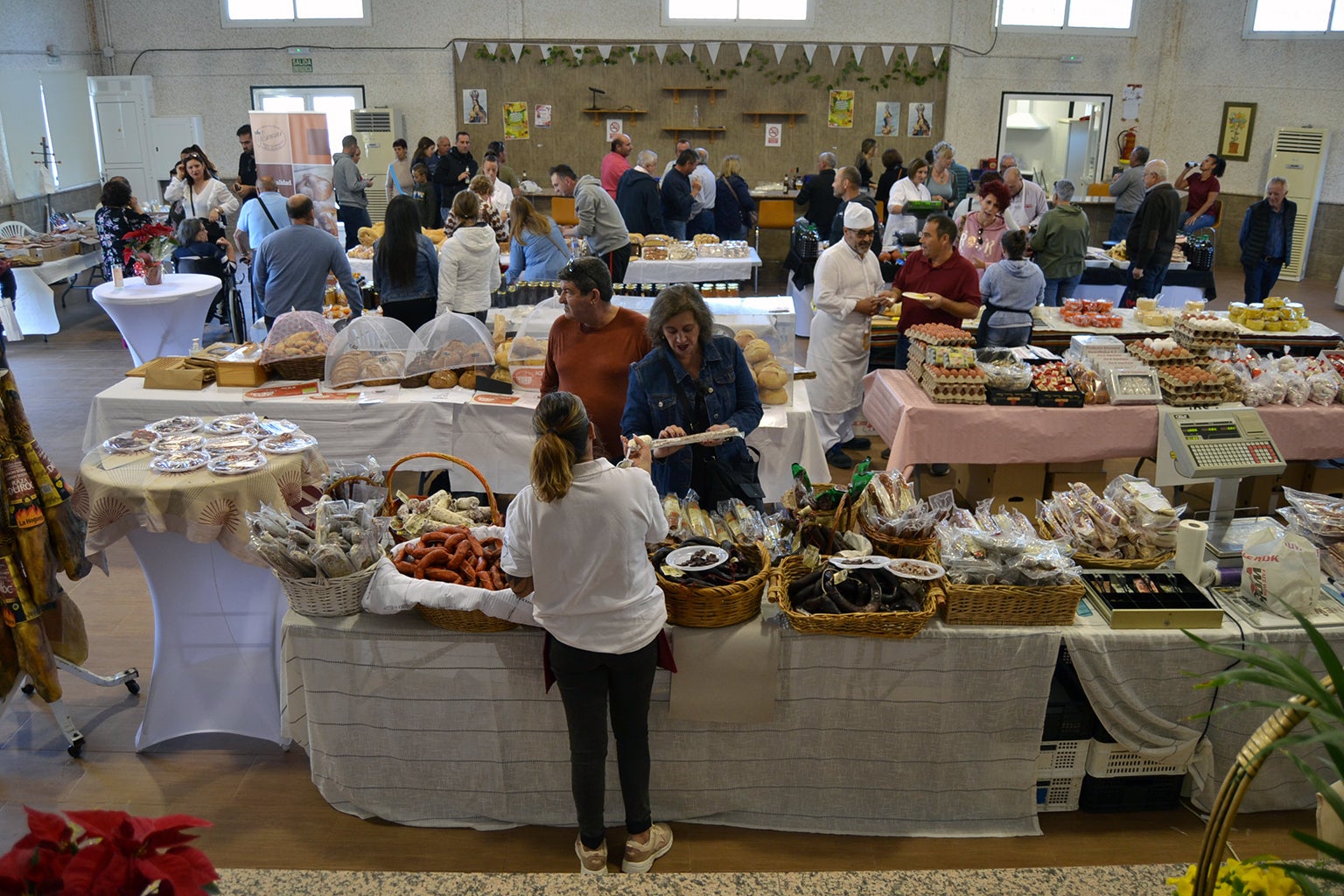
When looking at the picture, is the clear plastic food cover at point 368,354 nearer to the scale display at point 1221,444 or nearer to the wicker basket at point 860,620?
the wicker basket at point 860,620

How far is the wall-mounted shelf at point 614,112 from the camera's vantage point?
14.6m

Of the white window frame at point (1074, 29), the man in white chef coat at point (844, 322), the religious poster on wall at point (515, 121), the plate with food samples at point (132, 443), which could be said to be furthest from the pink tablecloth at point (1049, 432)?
the religious poster on wall at point (515, 121)

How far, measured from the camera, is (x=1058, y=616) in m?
3.23

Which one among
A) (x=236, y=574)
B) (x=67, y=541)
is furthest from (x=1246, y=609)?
(x=67, y=541)

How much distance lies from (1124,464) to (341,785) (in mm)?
5336

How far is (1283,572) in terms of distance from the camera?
3314mm

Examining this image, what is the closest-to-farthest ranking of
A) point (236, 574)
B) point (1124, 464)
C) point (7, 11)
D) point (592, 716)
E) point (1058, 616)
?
point (592, 716) < point (1058, 616) < point (236, 574) < point (1124, 464) < point (7, 11)

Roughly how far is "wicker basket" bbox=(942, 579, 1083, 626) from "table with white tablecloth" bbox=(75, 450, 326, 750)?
2.31m

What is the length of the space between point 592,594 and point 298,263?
4190 mm

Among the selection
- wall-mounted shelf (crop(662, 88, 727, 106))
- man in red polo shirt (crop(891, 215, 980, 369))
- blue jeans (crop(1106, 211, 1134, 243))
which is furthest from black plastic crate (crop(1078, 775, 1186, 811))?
wall-mounted shelf (crop(662, 88, 727, 106))

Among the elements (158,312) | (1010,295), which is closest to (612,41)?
(158,312)

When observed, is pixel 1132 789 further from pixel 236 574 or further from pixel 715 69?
pixel 715 69

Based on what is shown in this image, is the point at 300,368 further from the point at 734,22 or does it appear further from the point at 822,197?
the point at 734,22

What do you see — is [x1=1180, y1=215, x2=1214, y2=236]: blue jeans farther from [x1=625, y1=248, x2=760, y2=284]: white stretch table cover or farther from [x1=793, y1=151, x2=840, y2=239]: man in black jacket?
[x1=625, y1=248, x2=760, y2=284]: white stretch table cover
